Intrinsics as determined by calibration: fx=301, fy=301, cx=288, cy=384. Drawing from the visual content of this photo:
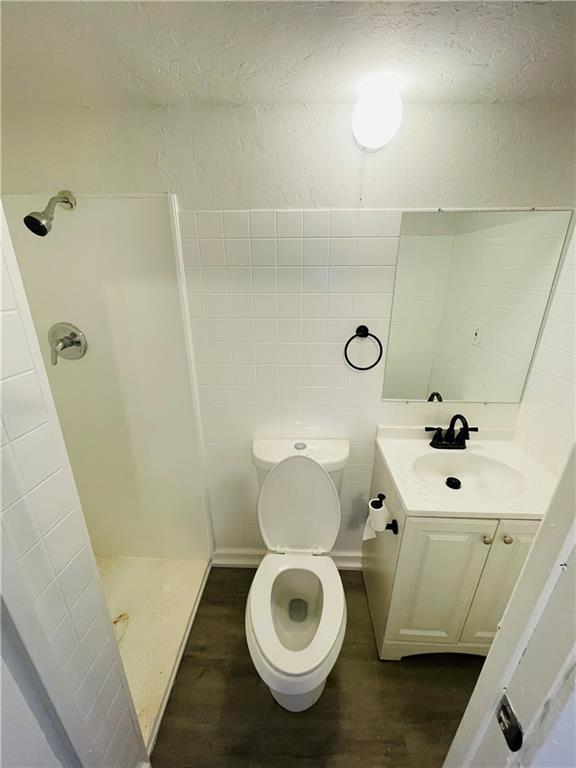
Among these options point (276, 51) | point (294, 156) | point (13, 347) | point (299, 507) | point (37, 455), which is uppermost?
point (276, 51)

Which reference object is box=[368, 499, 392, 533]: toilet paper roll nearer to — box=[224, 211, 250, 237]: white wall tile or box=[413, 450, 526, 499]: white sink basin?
box=[413, 450, 526, 499]: white sink basin

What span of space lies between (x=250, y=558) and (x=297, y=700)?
0.67 meters

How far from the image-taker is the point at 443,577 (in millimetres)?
1101

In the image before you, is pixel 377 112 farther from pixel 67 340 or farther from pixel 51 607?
pixel 51 607

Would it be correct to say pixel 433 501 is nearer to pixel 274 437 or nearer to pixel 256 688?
pixel 274 437

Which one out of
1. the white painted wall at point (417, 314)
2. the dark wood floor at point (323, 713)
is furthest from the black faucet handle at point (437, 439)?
the dark wood floor at point (323, 713)

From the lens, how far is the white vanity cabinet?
1029 millimetres

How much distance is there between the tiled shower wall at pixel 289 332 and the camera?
115 cm

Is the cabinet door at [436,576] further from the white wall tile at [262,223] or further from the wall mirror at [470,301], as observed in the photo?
the white wall tile at [262,223]

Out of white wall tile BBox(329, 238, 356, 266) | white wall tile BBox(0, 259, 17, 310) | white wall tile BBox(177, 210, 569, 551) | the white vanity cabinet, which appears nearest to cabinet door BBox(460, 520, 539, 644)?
the white vanity cabinet

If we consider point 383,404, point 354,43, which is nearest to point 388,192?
point 354,43

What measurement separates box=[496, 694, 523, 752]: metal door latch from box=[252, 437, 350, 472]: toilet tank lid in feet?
2.82

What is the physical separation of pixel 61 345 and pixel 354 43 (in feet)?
4.64

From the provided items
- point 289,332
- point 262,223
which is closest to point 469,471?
point 289,332
